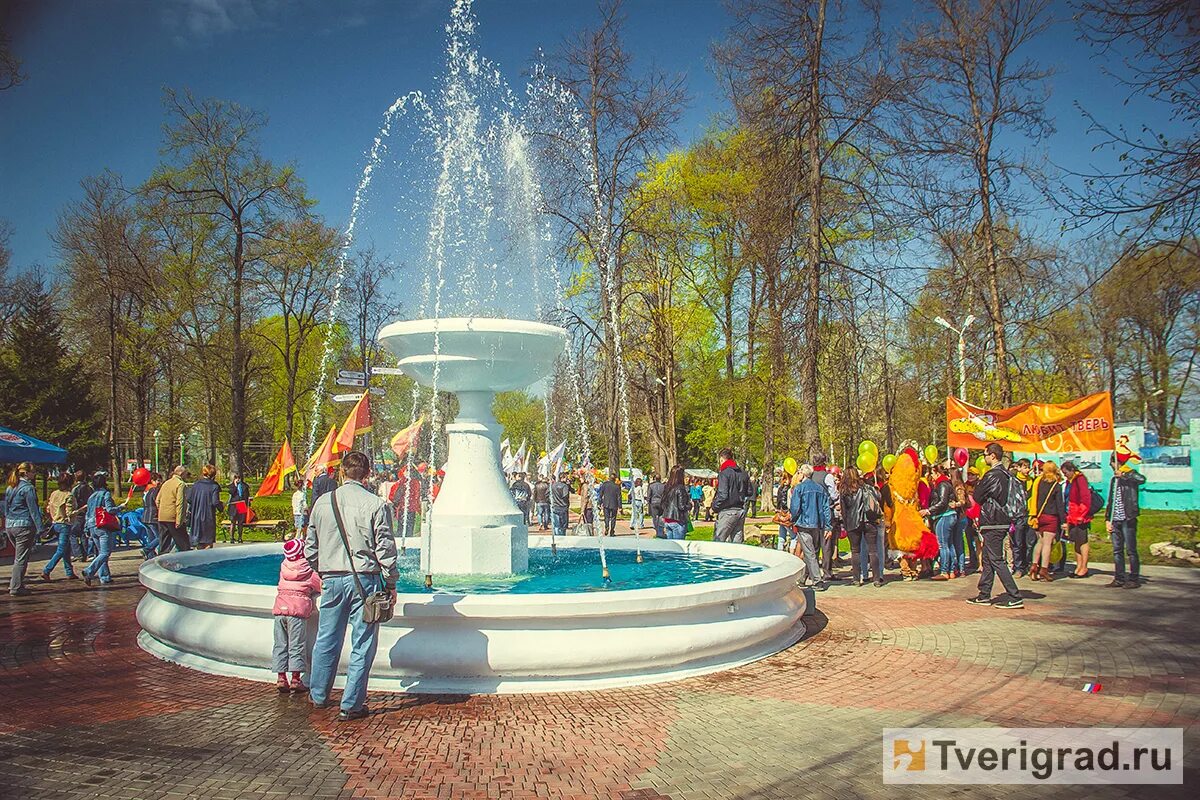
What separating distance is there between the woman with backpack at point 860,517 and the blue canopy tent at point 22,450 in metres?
17.1

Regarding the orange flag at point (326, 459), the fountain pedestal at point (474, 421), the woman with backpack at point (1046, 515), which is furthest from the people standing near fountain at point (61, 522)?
the woman with backpack at point (1046, 515)

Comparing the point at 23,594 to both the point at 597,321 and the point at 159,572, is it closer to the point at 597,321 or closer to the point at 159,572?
the point at 159,572

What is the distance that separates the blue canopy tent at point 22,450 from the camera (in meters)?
16.9

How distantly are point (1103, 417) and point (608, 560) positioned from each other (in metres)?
9.26

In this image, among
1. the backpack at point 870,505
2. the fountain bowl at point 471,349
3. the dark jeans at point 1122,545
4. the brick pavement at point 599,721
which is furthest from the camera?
the backpack at point 870,505

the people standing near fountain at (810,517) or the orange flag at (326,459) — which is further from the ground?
the orange flag at (326,459)

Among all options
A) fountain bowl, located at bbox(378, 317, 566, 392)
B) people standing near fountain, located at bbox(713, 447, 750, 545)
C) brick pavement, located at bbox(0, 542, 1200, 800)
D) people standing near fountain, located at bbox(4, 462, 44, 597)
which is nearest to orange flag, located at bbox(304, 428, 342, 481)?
people standing near fountain, located at bbox(4, 462, 44, 597)

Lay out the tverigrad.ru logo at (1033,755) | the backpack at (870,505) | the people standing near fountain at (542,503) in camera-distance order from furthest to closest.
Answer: the people standing near fountain at (542,503), the backpack at (870,505), the tverigrad.ru logo at (1033,755)

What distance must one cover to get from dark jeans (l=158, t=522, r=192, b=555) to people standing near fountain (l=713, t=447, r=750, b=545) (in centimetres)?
824

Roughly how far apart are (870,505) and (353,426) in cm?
1269

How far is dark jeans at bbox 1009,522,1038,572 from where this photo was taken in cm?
1283

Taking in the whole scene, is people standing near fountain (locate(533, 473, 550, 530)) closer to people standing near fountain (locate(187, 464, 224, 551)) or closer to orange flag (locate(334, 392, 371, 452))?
orange flag (locate(334, 392, 371, 452))

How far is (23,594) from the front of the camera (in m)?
11.3

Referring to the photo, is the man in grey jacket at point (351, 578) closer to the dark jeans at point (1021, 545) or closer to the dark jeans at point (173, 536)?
the dark jeans at point (173, 536)
